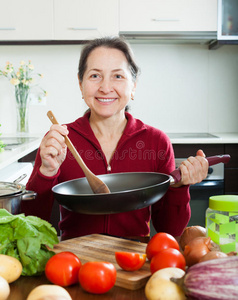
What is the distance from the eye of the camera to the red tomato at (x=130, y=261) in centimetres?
86

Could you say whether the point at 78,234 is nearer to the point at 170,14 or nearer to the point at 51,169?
the point at 51,169

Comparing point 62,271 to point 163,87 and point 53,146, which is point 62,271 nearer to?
point 53,146

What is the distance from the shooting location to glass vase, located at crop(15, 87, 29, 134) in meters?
3.13

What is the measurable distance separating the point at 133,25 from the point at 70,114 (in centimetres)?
83

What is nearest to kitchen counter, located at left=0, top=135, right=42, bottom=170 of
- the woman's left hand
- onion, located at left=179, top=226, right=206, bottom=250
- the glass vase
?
the glass vase

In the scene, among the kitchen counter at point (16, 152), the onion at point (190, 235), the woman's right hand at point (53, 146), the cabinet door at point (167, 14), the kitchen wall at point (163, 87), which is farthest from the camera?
the kitchen wall at point (163, 87)

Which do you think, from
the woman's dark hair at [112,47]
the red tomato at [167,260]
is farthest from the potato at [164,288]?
the woman's dark hair at [112,47]

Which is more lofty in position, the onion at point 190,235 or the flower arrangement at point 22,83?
the flower arrangement at point 22,83

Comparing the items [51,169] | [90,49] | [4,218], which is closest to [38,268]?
[4,218]

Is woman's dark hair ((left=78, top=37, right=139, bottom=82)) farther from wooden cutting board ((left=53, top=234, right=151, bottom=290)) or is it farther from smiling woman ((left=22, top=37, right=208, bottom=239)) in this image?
wooden cutting board ((left=53, top=234, right=151, bottom=290))

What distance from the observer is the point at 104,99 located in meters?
1.55

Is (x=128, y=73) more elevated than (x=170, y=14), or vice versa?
(x=170, y=14)

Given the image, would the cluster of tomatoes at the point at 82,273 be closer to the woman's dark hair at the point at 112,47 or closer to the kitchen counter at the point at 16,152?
the woman's dark hair at the point at 112,47

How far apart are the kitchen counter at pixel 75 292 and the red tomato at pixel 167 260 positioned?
6 centimetres
